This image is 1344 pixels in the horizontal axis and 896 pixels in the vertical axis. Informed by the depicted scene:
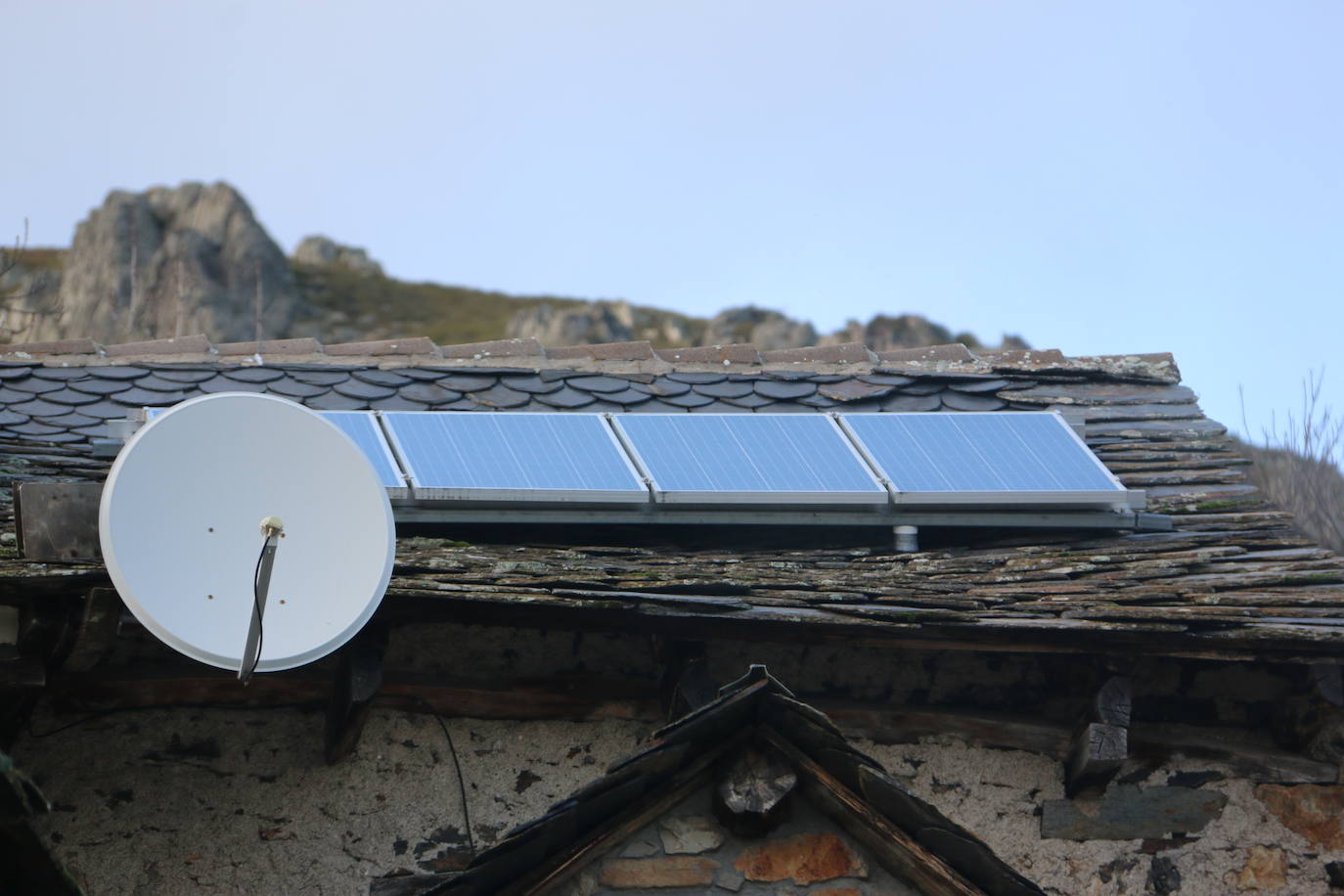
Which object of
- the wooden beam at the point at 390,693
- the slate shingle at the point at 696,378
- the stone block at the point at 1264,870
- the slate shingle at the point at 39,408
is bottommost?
the stone block at the point at 1264,870

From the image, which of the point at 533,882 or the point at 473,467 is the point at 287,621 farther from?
the point at 473,467

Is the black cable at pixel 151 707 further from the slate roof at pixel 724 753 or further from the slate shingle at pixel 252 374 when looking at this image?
the slate shingle at pixel 252 374

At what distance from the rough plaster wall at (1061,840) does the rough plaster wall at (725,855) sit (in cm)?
132

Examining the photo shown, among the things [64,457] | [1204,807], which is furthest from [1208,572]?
[64,457]

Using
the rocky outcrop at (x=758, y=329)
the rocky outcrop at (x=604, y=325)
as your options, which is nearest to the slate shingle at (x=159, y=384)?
the rocky outcrop at (x=758, y=329)

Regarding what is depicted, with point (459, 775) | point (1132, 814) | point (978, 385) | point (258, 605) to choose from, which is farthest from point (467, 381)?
point (1132, 814)

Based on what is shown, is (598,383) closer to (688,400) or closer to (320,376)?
(688,400)

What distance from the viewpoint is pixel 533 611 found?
18.0 ft

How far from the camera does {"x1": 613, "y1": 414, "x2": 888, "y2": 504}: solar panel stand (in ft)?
21.6

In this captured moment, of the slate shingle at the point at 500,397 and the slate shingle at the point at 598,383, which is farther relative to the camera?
the slate shingle at the point at 598,383

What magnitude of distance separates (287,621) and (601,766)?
141 centimetres

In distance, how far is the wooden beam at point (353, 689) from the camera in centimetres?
535

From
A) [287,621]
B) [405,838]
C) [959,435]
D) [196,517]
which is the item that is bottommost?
[405,838]

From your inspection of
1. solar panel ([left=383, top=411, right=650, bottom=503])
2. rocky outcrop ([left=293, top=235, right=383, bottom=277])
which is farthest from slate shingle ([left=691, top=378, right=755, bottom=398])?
rocky outcrop ([left=293, top=235, right=383, bottom=277])
